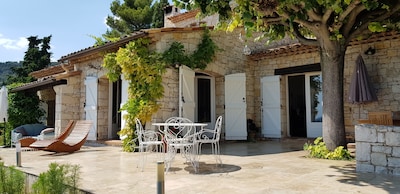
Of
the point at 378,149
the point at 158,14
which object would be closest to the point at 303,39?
the point at 378,149

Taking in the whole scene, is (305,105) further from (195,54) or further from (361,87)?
(195,54)

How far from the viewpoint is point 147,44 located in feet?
27.1

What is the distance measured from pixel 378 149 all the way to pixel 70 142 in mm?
6873

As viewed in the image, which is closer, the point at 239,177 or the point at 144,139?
the point at 239,177

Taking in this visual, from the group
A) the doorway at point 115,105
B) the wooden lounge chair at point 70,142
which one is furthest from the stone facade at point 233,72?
the wooden lounge chair at point 70,142

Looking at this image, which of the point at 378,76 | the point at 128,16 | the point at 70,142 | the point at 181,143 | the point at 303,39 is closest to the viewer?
the point at 181,143

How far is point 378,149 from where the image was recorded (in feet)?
15.3

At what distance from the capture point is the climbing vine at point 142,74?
7.77 metres

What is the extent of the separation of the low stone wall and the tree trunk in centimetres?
135

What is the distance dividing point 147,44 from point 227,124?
Answer: 3.59m

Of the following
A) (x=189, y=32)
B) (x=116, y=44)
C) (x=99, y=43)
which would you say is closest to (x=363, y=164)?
(x=189, y=32)

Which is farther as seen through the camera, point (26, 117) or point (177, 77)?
point (26, 117)

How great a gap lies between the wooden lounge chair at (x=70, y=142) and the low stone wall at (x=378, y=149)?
20.8ft

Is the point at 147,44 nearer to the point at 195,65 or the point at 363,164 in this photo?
the point at 195,65
